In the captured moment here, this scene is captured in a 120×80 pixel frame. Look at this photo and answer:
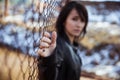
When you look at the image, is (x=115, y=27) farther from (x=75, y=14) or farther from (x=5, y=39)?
(x=75, y=14)

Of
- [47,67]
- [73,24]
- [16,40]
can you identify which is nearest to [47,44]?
[47,67]

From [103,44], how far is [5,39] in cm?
93

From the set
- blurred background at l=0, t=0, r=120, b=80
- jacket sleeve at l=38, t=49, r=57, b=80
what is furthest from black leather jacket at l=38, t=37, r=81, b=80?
blurred background at l=0, t=0, r=120, b=80

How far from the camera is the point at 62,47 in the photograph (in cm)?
154

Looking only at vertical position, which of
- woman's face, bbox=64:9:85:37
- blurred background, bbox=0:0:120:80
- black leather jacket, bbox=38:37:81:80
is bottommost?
blurred background, bbox=0:0:120:80

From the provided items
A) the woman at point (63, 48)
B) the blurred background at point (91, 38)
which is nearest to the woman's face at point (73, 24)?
the woman at point (63, 48)

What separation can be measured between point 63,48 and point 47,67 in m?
0.37

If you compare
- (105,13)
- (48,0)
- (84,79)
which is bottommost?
(84,79)

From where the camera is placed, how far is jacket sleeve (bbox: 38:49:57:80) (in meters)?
1.15

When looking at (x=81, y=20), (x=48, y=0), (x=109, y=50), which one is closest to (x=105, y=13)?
(x=109, y=50)

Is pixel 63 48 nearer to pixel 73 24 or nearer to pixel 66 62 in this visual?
pixel 66 62

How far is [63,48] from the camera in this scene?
5.07 feet

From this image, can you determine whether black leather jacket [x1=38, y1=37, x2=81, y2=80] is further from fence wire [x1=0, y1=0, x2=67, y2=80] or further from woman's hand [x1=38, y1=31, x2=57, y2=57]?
fence wire [x1=0, y1=0, x2=67, y2=80]

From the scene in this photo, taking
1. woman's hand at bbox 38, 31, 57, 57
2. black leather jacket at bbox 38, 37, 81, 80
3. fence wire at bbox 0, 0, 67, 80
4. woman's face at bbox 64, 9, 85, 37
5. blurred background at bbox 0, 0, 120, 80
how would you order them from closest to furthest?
woman's hand at bbox 38, 31, 57, 57
black leather jacket at bbox 38, 37, 81, 80
woman's face at bbox 64, 9, 85, 37
fence wire at bbox 0, 0, 67, 80
blurred background at bbox 0, 0, 120, 80
